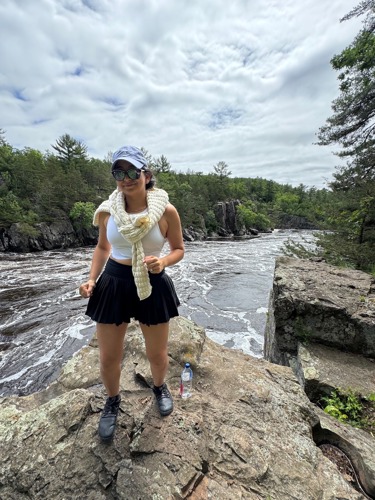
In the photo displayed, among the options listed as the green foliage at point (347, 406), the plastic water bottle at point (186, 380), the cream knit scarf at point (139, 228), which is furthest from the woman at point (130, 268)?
the green foliage at point (347, 406)

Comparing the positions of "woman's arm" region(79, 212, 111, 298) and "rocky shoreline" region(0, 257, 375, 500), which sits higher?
"woman's arm" region(79, 212, 111, 298)

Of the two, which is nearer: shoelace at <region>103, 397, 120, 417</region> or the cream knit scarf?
the cream knit scarf

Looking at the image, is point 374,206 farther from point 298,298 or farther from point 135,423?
point 135,423

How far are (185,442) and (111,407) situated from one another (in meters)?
0.70

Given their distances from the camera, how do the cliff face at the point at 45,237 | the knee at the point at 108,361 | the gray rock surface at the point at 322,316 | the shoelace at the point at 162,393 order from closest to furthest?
1. the knee at the point at 108,361
2. the shoelace at the point at 162,393
3. the gray rock surface at the point at 322,316
4. the cliff face at the point at 45,237

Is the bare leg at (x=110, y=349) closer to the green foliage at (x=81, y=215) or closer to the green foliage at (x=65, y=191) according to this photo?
the green foliage at (x=65, y=191)

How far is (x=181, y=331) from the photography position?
12.3 ft

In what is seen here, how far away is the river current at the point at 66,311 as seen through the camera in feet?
22.7

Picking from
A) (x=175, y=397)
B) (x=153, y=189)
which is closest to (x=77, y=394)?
(x=175, y=397)

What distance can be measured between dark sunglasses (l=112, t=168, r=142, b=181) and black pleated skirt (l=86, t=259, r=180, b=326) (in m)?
0.68

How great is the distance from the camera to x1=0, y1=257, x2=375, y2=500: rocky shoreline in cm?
189

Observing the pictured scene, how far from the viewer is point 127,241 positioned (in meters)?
2.01

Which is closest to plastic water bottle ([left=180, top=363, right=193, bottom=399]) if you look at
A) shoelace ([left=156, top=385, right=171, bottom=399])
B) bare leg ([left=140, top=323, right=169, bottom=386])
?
shoelace ([left=156, top=385, right=171, bottom=399])

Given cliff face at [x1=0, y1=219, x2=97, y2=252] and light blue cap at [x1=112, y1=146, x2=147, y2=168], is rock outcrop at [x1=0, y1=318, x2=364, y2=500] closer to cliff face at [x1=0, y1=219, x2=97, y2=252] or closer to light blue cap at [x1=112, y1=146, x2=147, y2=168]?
light blue cap at [x1=112, y1=146, x2=147, y2=168]
